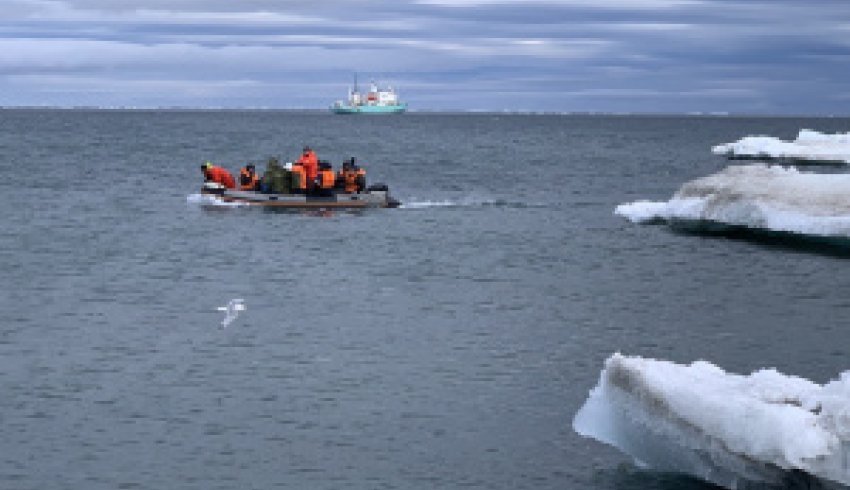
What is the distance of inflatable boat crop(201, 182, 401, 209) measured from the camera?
57.6 meters

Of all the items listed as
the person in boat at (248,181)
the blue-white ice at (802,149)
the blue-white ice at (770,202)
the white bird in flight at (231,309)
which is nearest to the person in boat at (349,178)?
the person in boat at (248,181)

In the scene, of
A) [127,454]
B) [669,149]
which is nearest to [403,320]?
[127,454]

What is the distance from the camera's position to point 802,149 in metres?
102

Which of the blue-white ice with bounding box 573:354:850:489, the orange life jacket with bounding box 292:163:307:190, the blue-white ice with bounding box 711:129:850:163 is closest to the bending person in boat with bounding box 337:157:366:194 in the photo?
the orange life jacket with bounding box 292:163:307:190

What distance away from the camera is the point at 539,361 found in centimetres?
2736

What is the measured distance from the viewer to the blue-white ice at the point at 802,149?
322 feet

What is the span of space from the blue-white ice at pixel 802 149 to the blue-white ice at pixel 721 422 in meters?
82.7

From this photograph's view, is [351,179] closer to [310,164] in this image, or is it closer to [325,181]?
[325,181]

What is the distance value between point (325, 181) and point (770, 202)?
66.0 ft

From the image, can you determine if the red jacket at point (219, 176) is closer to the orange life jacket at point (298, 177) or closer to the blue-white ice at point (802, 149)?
the orange life jacket at point (298, 177)

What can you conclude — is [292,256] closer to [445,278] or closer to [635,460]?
Result: [445,278]

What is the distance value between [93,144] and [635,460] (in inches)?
5139

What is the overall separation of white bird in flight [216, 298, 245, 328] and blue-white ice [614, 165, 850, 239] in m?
19.8

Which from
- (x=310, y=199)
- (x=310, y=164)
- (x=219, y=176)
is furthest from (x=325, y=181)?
(x=219, y=176)
